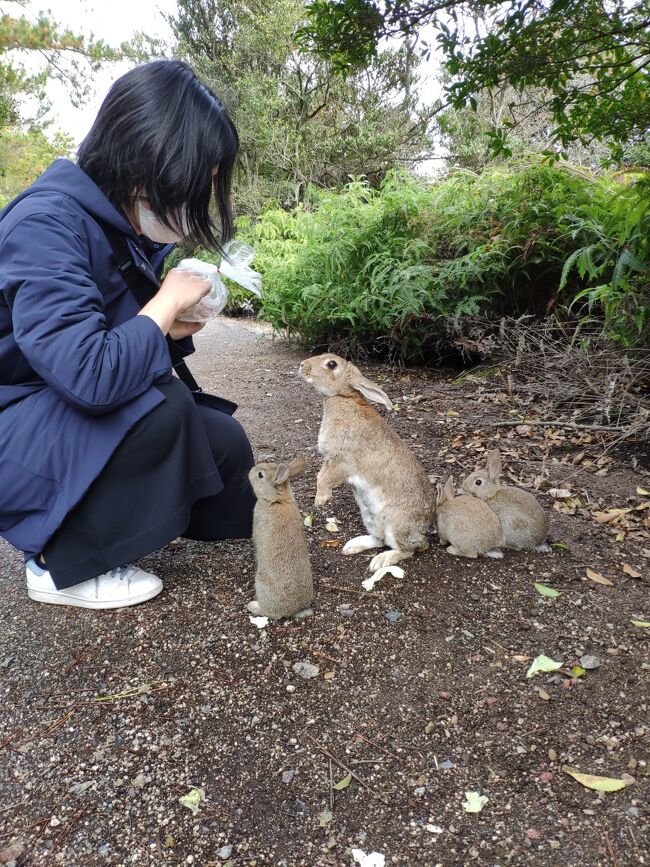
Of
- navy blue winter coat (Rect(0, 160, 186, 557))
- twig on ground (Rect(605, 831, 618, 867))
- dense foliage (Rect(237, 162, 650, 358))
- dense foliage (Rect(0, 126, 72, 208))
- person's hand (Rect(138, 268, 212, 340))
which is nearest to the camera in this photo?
twig on ground (Rect(605, 831, 618, 867))

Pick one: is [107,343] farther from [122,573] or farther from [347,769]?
[347,769]

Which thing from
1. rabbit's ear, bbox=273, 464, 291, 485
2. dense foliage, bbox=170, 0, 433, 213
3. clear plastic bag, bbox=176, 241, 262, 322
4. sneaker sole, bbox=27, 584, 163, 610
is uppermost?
dense foliage, bbox=170, 0, 433, 213

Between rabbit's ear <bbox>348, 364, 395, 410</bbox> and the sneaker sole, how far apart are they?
1.44 meters

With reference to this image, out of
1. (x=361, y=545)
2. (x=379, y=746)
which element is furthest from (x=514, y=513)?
(x=379, y=746)

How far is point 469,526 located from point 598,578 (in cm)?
66

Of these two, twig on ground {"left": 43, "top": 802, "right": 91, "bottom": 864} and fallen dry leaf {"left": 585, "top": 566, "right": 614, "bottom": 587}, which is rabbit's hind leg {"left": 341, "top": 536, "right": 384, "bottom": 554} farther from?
twig on ground {"left": 43, "top": 802, "right": 91, "bottom": 864}

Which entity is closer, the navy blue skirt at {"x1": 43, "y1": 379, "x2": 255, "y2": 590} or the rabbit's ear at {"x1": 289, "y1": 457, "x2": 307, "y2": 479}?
the navy blue skirt at {"x1": 43, "y1": 379, "x2": 255, "y2": 590}

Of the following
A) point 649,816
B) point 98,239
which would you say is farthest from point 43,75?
point 649,816

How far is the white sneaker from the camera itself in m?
3.00

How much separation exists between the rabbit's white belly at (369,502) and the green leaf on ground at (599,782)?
4.97 feet

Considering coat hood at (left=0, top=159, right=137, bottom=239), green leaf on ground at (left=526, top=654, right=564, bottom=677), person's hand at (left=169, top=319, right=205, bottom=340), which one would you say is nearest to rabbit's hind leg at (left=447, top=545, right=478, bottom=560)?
green leaf on ground at (left=526, top=654, right=564, bottom=677)

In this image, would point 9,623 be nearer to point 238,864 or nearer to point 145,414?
point 145,414

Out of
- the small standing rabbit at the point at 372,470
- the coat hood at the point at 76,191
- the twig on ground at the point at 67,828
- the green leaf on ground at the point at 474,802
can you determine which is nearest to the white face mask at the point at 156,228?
the coat hood at the point at 76,191

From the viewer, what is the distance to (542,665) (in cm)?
260
